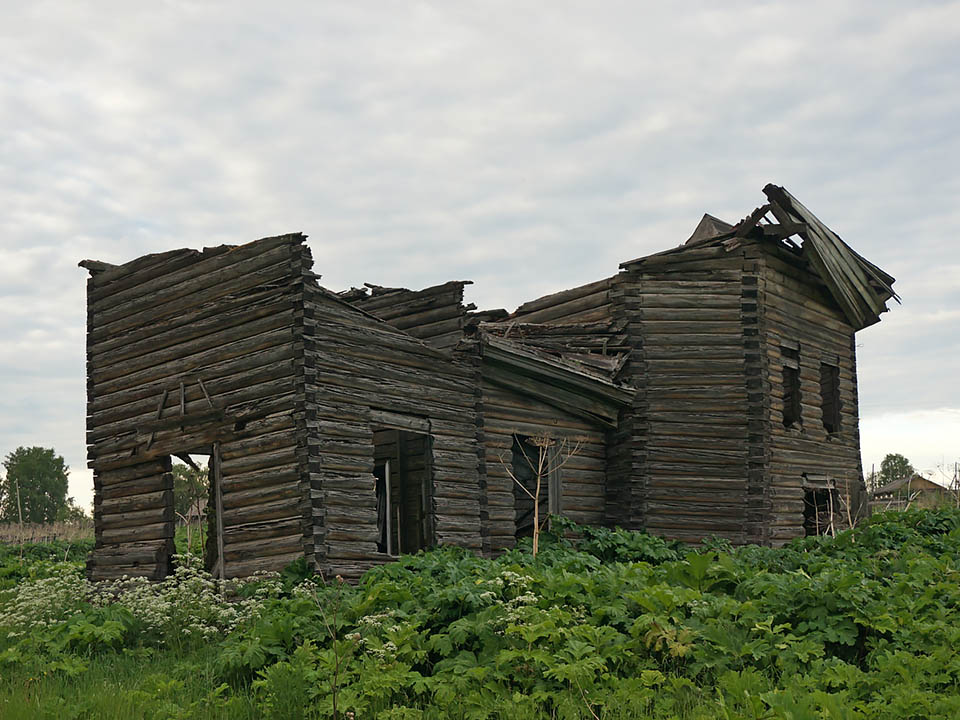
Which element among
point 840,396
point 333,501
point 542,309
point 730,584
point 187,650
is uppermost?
point 542,309

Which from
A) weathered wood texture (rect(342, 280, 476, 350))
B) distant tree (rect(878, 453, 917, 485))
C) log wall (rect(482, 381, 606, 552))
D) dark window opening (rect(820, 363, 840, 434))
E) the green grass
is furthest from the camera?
distant tree (rect(878, 453, 917, 485))

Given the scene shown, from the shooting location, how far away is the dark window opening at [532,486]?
18.2m

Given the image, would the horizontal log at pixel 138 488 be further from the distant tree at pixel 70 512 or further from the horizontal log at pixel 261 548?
the distant tree at pixel 70 512

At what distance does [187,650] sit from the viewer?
36.2ft

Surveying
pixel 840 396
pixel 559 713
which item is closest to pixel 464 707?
pixel 559 713

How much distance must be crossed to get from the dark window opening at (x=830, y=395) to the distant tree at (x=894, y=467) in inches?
1333

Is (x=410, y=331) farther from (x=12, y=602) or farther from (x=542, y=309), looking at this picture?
(x=12, y=602)

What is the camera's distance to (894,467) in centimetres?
5659

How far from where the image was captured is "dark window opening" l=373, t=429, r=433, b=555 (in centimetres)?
1711

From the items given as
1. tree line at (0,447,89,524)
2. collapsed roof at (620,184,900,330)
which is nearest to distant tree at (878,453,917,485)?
collapsed roof at (620,184,900,330)

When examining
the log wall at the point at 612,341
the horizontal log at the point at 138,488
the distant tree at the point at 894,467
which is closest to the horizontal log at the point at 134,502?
the horizontal log at the point at 138,488

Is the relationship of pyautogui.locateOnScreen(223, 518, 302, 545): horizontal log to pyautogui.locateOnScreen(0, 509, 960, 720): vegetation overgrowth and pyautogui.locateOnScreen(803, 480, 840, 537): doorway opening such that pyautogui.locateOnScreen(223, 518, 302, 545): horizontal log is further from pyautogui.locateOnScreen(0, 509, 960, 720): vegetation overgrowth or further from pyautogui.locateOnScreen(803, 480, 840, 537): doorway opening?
pyautogui.locateOnScreen(803, 480, 840, 537): doorway opening

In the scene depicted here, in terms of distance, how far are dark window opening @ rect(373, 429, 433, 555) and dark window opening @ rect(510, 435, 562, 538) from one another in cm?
190

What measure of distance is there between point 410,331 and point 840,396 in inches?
470
